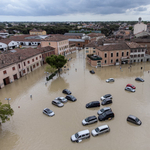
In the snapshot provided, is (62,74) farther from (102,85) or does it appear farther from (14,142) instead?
(14,142)

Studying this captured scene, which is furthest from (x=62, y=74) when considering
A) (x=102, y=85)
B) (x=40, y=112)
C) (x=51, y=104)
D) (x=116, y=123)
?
(x=116, y=123)

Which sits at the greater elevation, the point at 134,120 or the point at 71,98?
the point at 71,98

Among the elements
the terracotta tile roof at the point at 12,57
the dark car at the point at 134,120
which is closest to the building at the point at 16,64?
the terracotta tile roof at the point at 12,57

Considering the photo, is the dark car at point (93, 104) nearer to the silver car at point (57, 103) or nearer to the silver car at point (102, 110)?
the silver car at point (102, 110)

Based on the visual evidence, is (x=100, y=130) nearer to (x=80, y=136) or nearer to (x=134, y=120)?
(x=80, y=136)

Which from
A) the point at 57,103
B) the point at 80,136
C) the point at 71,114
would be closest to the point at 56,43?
the point at 57,103
